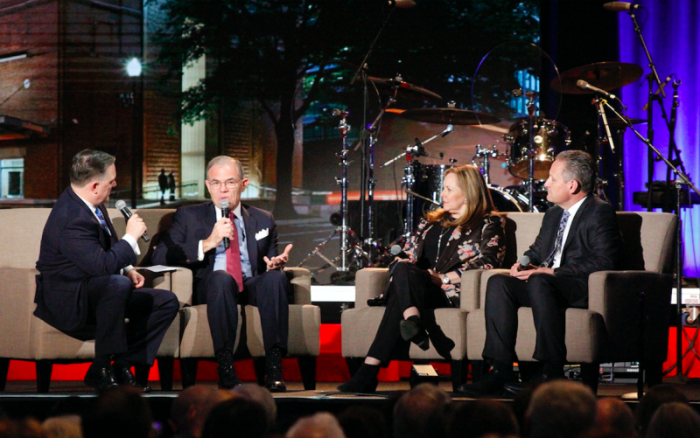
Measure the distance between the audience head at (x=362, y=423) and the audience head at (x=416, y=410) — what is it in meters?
0.05

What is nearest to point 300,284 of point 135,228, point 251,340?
point 251,340

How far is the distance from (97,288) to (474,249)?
1804 mm

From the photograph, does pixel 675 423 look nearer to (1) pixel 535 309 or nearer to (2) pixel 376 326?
(1) pixel 535 309

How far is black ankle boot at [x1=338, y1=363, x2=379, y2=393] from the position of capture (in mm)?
3291

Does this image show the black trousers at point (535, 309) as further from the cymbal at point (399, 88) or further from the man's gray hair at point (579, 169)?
the cymbal at point (399, 88)

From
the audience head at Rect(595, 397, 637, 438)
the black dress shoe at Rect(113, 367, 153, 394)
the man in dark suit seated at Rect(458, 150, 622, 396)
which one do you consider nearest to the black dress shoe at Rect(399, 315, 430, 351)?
the man in dark suit seated at Rect(458, 150, 622, 396)

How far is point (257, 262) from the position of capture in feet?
12.7

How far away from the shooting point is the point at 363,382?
10.9 ft

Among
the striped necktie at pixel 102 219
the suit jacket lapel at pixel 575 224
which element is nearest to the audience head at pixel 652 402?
the suit jacket lapel at pixel 575 224

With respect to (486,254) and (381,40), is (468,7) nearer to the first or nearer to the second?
(381,40)

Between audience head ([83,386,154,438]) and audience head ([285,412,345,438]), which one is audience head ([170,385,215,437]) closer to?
audience head ([83,386,154,438])

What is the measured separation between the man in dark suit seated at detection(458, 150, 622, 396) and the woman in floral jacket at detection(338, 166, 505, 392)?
0.91 ft

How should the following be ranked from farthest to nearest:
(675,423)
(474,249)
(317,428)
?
(474,249)
(675,423)
(317,428)

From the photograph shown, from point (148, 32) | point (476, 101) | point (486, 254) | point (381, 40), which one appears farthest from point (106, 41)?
point (486, 254)
